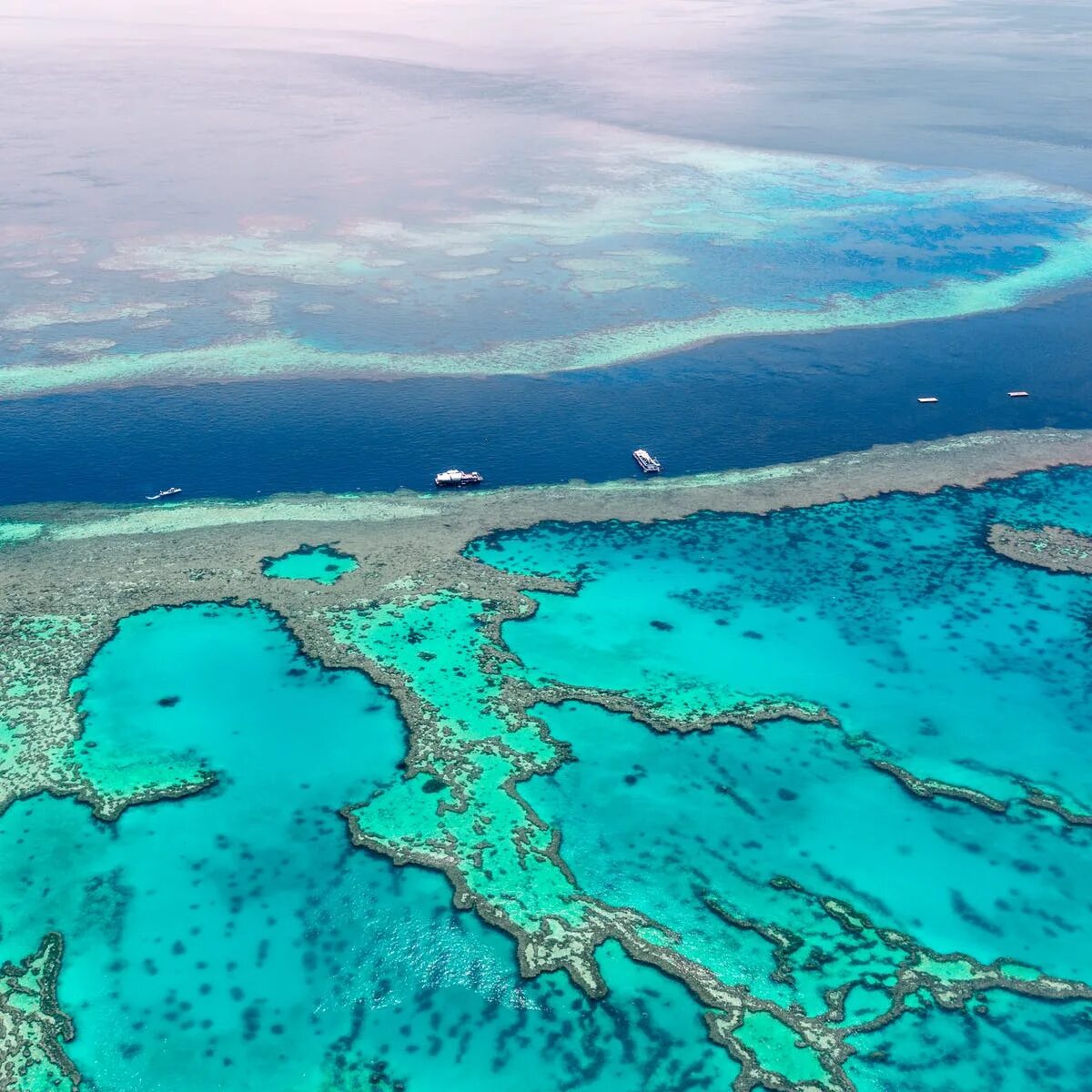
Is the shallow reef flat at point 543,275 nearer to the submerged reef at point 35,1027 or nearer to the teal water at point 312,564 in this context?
the teal water at point 312,564

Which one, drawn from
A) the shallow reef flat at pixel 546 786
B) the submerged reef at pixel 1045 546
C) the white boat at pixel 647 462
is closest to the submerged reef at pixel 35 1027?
the shallow reef flat at pixel 546 786

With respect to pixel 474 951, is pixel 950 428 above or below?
above

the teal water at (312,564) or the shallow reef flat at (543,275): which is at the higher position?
the shallow reef flat at (543,275)

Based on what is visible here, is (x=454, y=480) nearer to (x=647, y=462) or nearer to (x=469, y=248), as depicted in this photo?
(x=647, y=462)

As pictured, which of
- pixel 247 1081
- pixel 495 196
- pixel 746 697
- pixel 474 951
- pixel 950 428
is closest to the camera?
pixel 247 1081

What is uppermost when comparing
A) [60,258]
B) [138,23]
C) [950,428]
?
[138,23]

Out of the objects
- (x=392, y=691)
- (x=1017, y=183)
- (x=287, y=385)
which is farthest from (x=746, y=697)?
(x=1017, y=183)

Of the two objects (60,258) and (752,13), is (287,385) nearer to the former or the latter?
(60,258)
